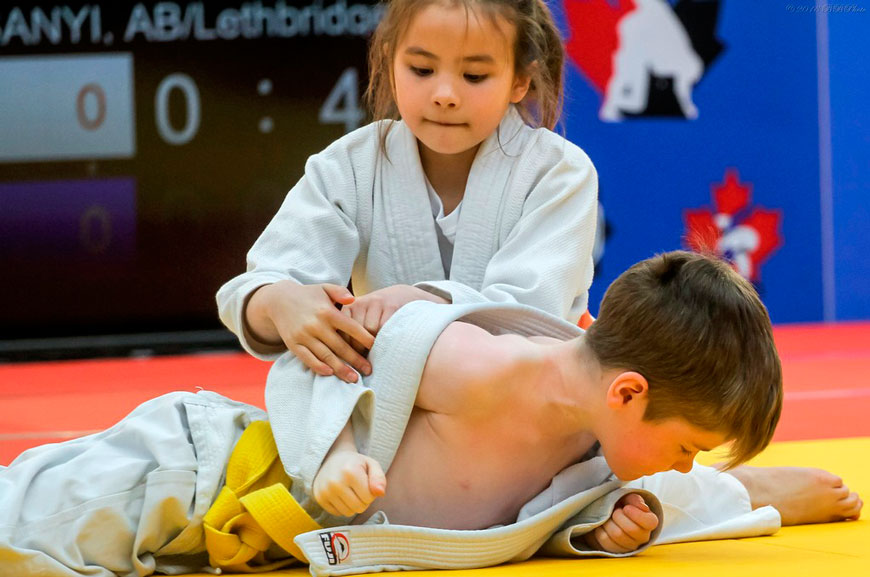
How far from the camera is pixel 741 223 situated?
5.69m

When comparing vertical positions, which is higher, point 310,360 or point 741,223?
point 310,360

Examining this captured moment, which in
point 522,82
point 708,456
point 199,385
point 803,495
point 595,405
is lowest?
point 199,385

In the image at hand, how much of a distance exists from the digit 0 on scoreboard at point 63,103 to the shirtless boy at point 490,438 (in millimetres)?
3452

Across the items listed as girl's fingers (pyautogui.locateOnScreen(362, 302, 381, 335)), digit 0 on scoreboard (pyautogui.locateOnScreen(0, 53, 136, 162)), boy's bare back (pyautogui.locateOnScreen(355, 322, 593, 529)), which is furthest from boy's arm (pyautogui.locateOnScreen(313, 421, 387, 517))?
digit 0 on scoreboard (pyautogui.locateOnScreen(0, 53, 136, 162))

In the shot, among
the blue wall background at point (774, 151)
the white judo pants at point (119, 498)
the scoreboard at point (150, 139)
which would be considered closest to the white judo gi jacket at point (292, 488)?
the white judo pants at point (119, 498)

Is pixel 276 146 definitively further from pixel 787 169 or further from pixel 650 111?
pixel 787 169

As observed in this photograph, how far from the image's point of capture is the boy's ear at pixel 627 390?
1.63 meters

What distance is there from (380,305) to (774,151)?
167 inches

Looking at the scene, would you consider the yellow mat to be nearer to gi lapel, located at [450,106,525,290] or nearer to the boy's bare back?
the boy's bare back

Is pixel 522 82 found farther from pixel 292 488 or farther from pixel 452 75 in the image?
pixel 292 488

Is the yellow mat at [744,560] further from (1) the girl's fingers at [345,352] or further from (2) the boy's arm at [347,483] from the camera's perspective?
(1) the girl's fingers at [345,352]

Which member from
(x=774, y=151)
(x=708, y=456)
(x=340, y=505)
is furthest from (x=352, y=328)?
(x=774, y=151)

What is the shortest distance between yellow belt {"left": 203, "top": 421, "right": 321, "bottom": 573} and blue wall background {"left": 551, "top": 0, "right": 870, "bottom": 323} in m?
3.90

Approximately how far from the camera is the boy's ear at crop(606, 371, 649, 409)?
1628 mm
